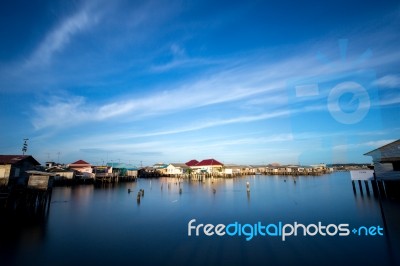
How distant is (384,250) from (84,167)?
61.1m

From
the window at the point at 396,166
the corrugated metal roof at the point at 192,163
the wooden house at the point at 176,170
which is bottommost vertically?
the window at the point at 396,166

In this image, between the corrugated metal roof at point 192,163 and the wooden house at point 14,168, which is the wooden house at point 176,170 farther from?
the wooden house at point 14,168

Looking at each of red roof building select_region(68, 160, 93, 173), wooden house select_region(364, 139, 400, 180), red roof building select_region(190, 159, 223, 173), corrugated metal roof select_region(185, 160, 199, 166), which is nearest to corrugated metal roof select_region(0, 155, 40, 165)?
red roof building select_region(68, 160, 93, 173)

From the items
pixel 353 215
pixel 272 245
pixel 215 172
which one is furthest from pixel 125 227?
pixel 215 172

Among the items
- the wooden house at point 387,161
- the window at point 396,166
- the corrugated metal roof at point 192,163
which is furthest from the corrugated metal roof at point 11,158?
the corrugated metal roof at point 192,163

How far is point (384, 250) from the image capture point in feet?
39.4

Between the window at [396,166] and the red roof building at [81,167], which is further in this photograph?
the red roof building at [81,167]

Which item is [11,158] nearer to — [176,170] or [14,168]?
[14,168]

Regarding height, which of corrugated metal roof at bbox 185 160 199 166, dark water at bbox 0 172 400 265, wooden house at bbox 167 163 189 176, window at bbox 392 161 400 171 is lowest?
dark water at bbox 0 172 400 265

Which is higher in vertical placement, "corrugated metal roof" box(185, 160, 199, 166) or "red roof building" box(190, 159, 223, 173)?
"corrugated metal roof" box(185, 160, 199, 166)

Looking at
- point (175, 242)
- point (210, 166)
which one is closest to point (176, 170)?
point (210, 166)

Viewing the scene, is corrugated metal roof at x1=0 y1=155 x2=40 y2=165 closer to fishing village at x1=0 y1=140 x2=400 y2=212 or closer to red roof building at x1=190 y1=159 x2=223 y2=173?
fishing village at x1=0 y1=140 x2=400 y2=212

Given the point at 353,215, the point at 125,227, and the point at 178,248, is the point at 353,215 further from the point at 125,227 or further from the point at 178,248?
the point at 125,227

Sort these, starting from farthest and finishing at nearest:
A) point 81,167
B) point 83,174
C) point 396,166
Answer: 1. point 81,167
2. point 83,174
3. point 396,166
